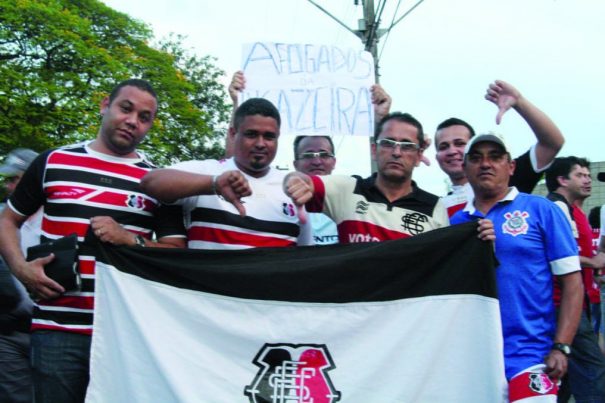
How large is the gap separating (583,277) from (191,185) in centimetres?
359

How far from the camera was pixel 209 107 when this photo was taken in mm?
30953

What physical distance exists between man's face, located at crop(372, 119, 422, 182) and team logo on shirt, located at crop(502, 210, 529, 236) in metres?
0.57

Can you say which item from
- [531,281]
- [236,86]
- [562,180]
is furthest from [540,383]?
[562,180]

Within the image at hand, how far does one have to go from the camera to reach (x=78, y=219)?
3.13 m

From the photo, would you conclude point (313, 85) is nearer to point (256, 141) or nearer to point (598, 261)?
point (256, 141)

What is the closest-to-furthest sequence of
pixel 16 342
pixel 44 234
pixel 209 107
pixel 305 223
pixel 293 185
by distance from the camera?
1. pixel 293 185
2. pixel 44 234
3. pixel 305 223
4. pixel 16 342
5. pixel 209 107

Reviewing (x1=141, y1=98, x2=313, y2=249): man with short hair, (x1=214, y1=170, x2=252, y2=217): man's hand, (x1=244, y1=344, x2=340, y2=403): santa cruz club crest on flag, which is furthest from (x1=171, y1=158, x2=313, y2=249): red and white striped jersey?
(x1=244, y1=344, x2=340, y2=403): santa cruz club crest on flag

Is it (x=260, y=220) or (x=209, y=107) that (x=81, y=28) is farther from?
(x=260, y=220)

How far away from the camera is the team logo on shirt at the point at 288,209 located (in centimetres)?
339

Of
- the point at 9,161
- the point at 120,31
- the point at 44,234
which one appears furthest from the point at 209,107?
the point at 44,234

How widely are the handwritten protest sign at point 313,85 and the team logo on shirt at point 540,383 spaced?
2.01 metres

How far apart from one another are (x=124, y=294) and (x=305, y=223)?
1.03 meters

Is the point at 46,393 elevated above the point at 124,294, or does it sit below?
below

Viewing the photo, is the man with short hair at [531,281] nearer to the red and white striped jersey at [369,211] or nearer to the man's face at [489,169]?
the man's face at [489,169]
